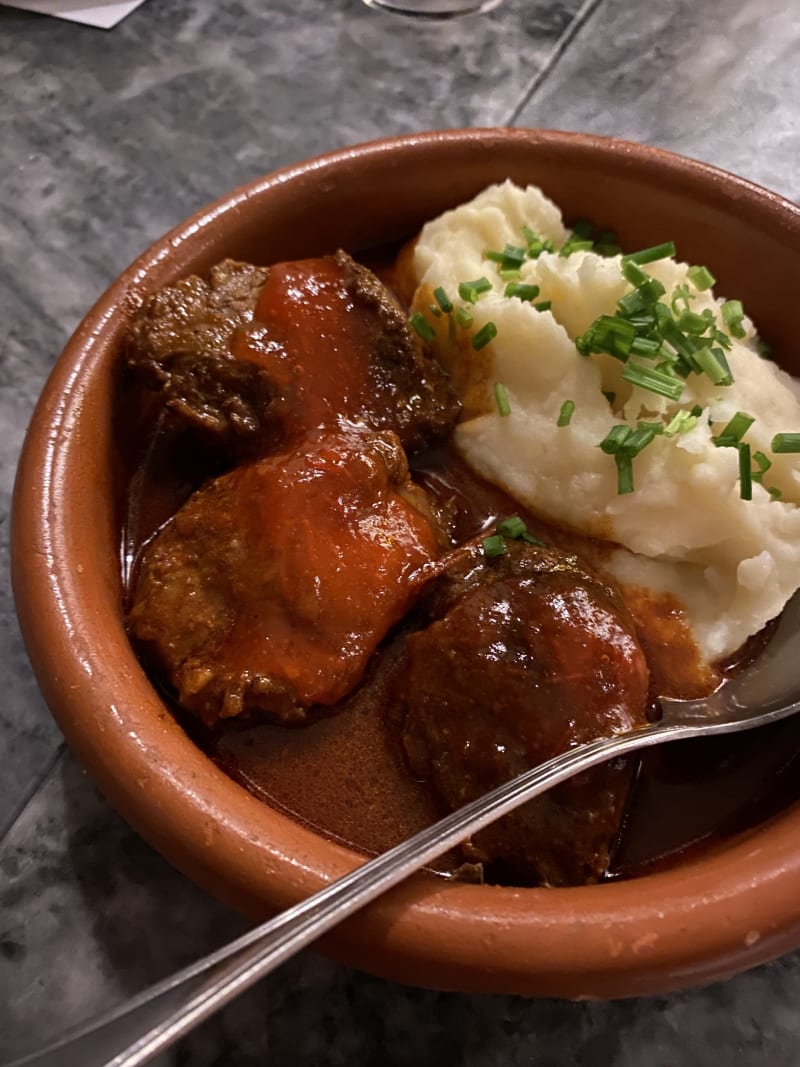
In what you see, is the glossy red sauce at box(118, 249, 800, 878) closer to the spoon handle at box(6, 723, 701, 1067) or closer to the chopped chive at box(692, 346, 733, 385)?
the spoon handle at box(6, 723, 701, 1067)

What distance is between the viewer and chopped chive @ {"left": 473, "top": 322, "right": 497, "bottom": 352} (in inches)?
77.3

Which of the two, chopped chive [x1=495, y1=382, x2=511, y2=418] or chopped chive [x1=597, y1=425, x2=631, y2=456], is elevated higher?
chopped chive [x1=597, y1=425, x2=631, y2=456]

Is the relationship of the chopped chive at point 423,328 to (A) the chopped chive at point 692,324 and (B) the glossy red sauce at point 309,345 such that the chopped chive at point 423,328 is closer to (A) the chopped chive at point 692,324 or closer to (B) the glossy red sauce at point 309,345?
(B) the glossy red sauce at point 309,345

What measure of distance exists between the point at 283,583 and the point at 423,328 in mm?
755

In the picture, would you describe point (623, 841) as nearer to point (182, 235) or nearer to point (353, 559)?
point (353, 559)

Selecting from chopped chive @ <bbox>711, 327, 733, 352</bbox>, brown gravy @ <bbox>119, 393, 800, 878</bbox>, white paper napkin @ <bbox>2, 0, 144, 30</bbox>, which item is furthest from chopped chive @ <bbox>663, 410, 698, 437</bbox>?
white paper napkin @ <bbox>2, 0, 144, 30</bbox>

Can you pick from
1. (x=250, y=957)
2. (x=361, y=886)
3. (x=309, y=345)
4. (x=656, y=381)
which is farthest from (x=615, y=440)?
(x=250, y=957)

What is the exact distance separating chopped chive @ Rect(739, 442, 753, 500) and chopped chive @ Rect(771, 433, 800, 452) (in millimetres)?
83

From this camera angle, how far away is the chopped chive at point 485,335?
1964 mm

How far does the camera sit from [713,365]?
6.18ft

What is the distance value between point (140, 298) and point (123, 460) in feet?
1.15

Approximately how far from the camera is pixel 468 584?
5.76ft

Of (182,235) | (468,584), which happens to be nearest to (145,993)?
(468,584)

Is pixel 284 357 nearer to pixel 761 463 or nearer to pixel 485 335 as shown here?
pixel 485 335
